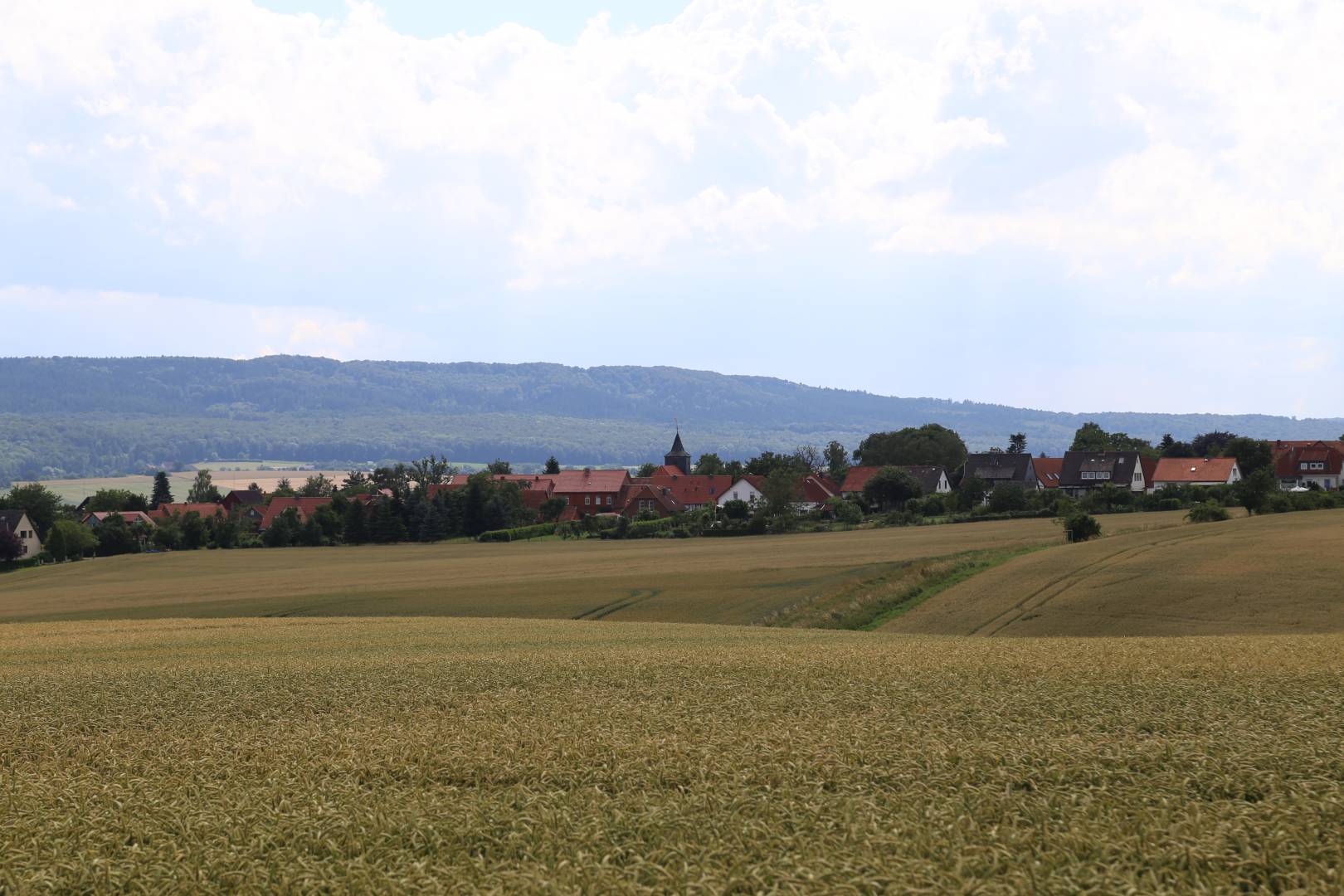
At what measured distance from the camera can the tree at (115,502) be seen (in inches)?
6291

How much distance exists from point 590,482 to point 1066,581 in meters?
119

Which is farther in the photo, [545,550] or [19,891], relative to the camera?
[545,550]

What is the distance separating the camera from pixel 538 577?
2438 inches

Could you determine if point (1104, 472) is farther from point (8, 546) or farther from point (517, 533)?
point (8, 546)

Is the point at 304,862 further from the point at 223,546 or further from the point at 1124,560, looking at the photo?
the point at 223,546

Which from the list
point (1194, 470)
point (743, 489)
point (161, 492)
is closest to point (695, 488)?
point (743, 489)

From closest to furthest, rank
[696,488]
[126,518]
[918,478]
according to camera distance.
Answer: [126,518], [918,478], [696,488]

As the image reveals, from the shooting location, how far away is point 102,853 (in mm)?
7922

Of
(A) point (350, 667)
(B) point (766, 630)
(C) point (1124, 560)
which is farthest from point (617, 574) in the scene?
(A) point (350, 667)

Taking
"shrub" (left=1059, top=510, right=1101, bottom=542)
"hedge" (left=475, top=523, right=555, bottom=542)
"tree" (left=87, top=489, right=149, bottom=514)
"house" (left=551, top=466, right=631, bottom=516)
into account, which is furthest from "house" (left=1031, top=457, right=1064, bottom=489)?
"tree" (left=87, top=489, right=149, bottom=514)

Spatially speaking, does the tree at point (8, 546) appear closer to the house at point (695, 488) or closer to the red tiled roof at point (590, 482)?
the red tiled roof at point (590, 482)

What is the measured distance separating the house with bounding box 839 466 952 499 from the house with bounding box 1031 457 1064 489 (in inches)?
506

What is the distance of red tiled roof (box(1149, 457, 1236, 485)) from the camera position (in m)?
142

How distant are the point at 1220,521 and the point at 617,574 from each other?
37462 millimetres
